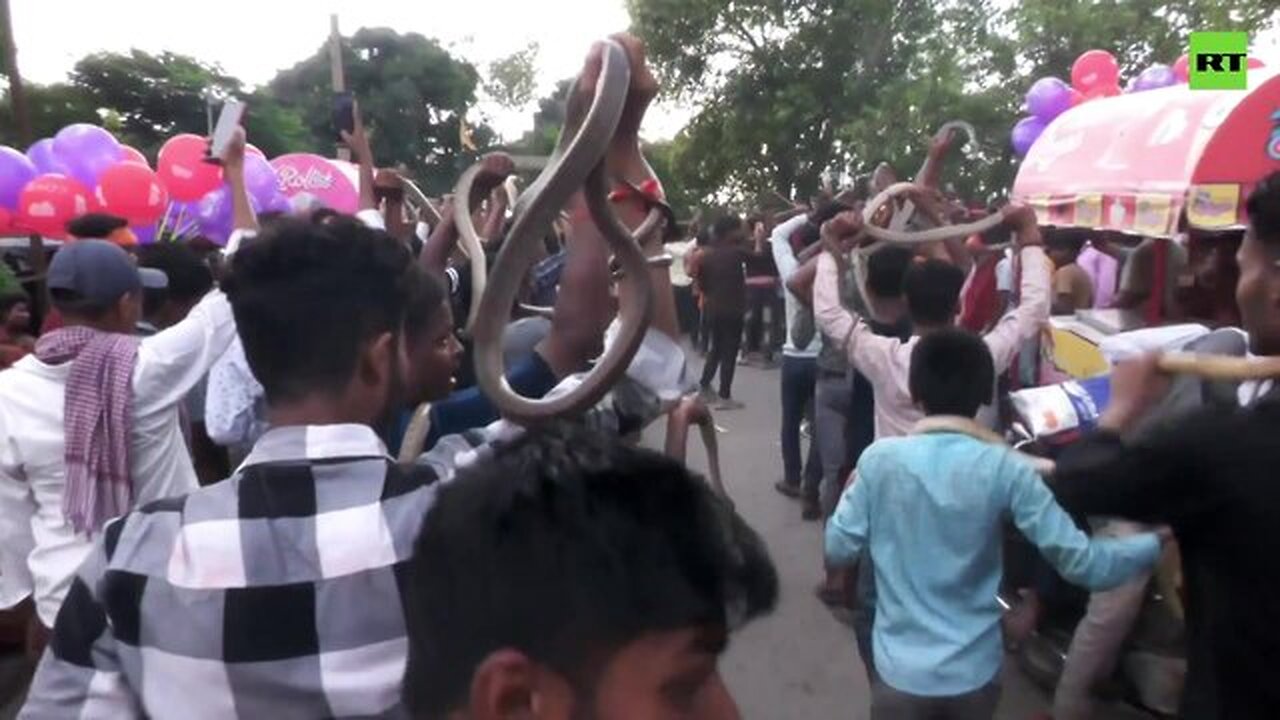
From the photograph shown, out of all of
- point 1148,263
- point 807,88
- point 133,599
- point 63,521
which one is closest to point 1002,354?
point 1148,263

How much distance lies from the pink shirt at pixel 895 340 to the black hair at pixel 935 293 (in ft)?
0.35

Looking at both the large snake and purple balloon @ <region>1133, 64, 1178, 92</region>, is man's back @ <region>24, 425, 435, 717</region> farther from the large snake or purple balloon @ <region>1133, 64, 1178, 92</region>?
purple balloon @ <region>1133, 64, 1178, 92</region>

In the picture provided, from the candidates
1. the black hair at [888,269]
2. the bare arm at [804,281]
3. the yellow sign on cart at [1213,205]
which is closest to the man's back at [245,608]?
the black hair at [888,269]

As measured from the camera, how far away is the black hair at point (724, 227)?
11430 millimetres

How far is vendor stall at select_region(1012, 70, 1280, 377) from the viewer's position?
5047mm

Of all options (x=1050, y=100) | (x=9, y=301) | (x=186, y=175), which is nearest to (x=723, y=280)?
(x=1050, y=100)

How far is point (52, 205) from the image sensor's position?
7.82 metres

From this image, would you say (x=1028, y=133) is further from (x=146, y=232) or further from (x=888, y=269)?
(x=146, y=232)

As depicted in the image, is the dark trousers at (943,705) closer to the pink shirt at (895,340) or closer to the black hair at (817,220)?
the pink shirt at (895,340)

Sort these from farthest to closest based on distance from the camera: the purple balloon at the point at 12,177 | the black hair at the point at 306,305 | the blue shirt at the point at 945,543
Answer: the purple balloon at the point at 12,177, the blue shirt at the point at 945,543, the black hair at the point at 306,305

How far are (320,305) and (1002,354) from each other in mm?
2959

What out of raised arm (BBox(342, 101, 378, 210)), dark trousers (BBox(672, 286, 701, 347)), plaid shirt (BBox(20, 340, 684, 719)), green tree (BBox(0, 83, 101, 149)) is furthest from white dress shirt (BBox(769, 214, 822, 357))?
green tree (BBox(0, 83, 101, 149))

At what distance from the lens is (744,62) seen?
80.2 ft

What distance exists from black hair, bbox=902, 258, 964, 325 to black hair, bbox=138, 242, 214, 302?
103 inches
